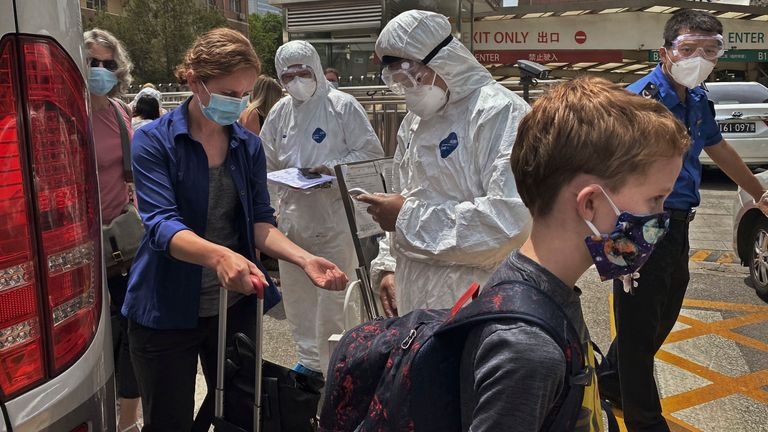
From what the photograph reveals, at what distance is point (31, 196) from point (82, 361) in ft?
1.28

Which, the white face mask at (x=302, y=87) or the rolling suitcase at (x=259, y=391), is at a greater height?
the white face mask at (x=302, y=87)

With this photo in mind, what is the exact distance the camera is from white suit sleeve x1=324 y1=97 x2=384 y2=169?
4.09 metres

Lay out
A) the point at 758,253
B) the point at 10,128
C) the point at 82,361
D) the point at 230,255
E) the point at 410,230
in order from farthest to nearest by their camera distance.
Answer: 1. the point at 758,253
2. the point at 410,230
3. the point at 230,255
4. the point at 82,361
5. the point at 10,128

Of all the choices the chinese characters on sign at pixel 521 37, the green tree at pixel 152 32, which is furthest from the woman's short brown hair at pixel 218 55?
the green tree at pixel 152 32

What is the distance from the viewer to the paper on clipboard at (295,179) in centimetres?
362

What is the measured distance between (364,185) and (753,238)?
4657 millimetres

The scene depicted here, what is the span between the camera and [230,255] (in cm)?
202

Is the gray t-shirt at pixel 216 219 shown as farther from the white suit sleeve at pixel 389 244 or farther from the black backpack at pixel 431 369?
the black backpack at pixel 431 369

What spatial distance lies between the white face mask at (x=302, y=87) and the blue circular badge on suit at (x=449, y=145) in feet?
6.31

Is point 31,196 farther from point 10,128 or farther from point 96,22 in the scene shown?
point 96,22

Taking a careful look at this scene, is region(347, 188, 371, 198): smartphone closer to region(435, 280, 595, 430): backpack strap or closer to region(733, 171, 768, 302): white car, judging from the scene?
region(435, 280, 595, 430): backpack strap

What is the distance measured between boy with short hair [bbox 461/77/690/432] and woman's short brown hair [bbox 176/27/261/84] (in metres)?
1.47

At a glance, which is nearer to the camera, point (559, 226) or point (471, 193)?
point (559, 226)

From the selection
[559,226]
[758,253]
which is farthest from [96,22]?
[559,226]
